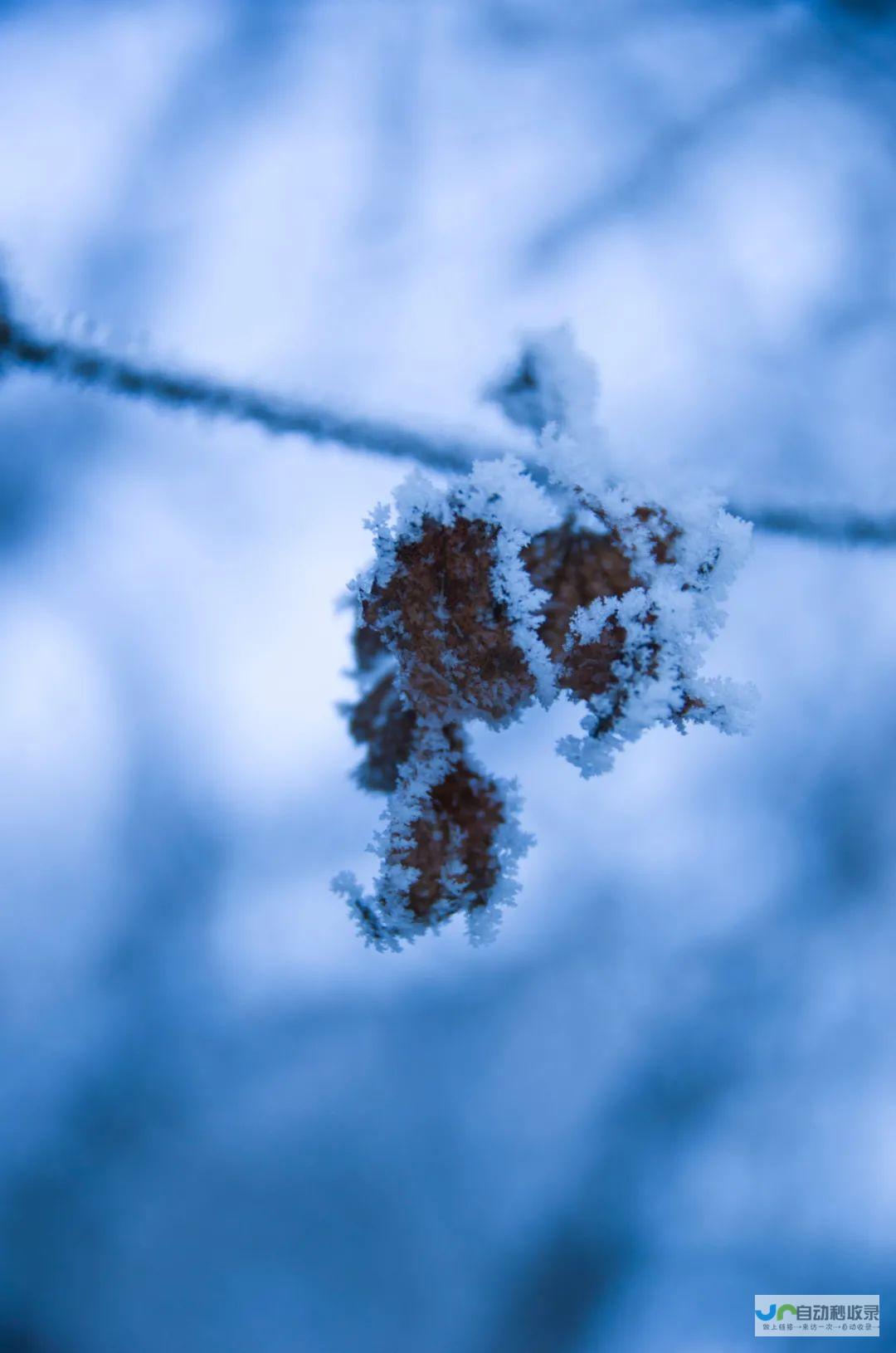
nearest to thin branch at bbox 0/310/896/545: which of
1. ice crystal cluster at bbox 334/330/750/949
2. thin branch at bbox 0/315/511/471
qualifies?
thin branch at bbox 0/315/511/471

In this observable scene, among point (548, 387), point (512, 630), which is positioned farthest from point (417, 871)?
point (548, 387)

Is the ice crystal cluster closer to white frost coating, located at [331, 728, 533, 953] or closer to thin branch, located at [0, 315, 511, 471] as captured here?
white frost coating, located at [331, 728, 533, 953]

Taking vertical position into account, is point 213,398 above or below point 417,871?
above

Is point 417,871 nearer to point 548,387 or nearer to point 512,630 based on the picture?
point 512,630

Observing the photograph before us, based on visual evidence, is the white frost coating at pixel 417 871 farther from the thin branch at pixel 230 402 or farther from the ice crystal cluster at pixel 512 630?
the thin branch at pixel 230 402

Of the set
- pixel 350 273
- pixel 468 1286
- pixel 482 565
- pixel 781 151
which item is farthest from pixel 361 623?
pixel 468 1286

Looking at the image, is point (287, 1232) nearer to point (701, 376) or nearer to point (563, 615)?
point (563, 615)
